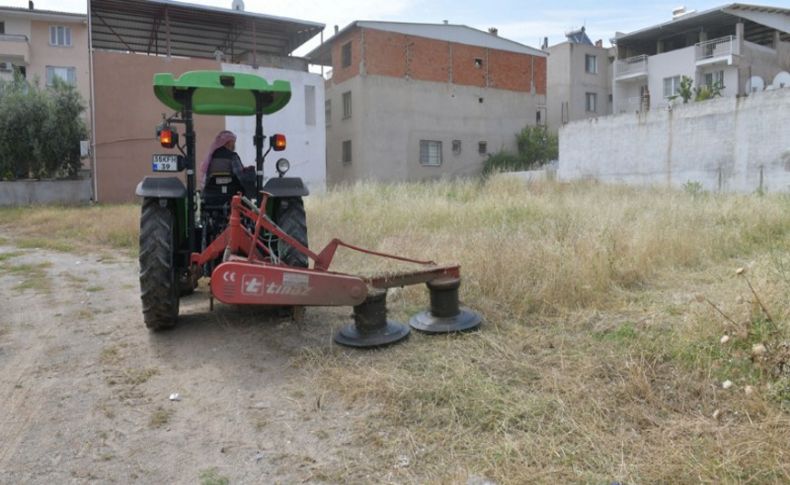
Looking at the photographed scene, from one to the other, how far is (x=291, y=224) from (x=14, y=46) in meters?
37.9

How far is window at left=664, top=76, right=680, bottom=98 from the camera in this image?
34812mm

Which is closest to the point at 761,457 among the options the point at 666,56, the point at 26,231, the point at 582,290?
the point at 582,290

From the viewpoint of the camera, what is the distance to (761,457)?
252 cm

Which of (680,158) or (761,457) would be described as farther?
(680,158)

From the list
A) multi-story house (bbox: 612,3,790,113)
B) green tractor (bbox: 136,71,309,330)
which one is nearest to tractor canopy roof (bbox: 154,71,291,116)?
green tractor (bbox: 136,71,309,330)

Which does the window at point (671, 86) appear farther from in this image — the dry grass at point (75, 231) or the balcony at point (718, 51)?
the dry grass at point (75, 231)

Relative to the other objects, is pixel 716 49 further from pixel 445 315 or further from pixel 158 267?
pixel 158 267

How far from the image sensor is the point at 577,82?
38.3 meters

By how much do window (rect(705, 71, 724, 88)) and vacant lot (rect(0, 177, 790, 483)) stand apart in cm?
3035

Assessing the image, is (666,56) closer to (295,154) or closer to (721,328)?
(295,154)

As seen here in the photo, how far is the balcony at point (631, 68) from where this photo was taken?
36.3 metres

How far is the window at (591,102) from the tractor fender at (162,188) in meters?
37.5

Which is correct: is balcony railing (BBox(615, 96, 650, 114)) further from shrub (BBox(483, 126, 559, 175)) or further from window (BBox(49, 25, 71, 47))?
window (BBox(49, 25, 71, 47))

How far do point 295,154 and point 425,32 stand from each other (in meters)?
10.9
